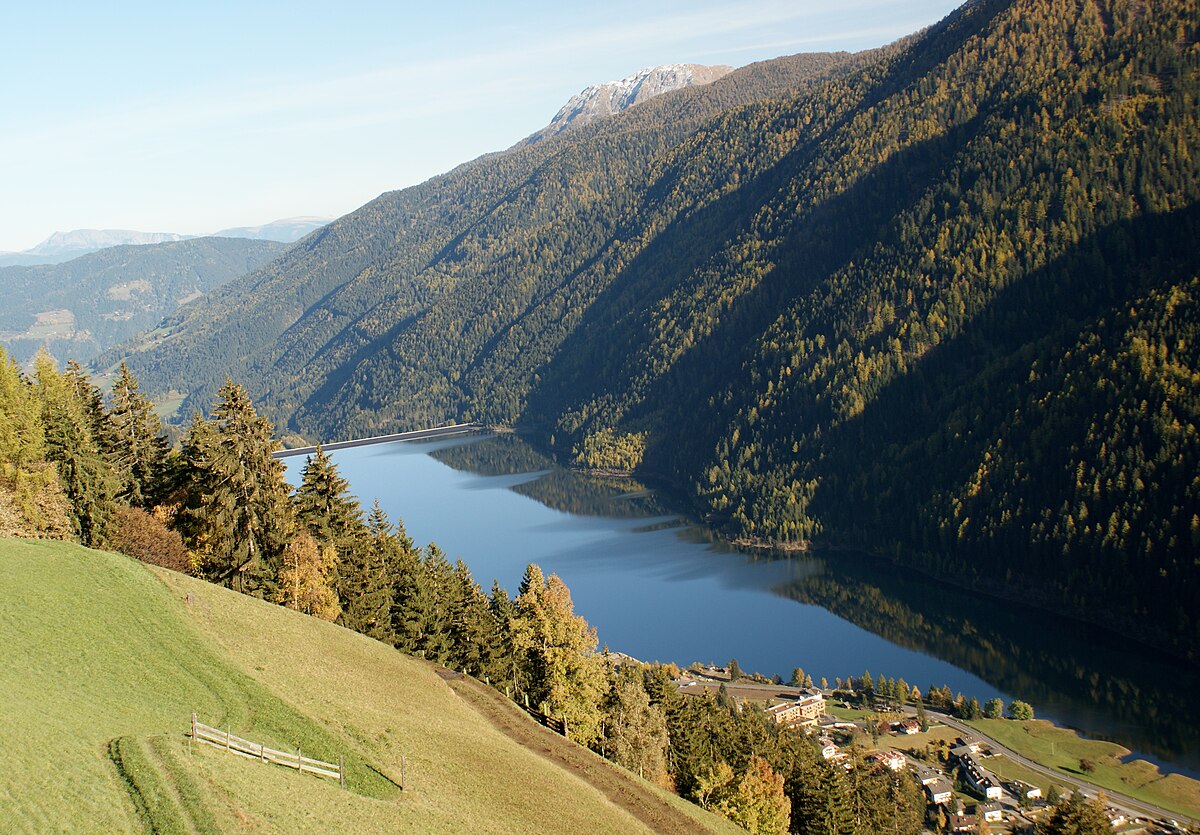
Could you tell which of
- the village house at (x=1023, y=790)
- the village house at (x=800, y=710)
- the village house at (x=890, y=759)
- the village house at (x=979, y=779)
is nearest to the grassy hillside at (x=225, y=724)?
the village house at (x=890, y=759)

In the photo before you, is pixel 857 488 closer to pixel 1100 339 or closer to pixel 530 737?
pixel 1100 339

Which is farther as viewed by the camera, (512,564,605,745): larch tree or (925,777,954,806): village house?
(925,777,954,806): village house

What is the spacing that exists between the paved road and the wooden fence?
70930 millimetres

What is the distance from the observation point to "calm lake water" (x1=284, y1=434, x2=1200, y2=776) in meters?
105

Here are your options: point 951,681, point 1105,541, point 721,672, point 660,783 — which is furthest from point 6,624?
point 1105,541

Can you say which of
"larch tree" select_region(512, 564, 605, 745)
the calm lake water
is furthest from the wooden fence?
the calm lake water

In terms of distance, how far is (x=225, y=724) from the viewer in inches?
1404

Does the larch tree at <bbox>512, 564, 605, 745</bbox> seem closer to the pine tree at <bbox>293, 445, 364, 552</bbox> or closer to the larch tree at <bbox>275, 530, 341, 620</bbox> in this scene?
the larch tree at <bbox>275, 530, 341, 620</bbox>

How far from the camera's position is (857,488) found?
183250mm

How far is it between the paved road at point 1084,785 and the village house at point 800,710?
1284cm

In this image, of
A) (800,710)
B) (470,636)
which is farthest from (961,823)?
(470,636)

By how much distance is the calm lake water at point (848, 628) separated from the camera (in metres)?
105

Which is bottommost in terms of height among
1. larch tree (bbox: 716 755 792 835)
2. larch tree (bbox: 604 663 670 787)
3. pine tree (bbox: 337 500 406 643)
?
larch tree (bbox: 716 755 792 835)

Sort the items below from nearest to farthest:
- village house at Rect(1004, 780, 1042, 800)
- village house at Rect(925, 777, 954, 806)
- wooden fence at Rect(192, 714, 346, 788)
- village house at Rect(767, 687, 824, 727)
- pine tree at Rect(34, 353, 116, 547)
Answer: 1. wooden fence at Rect(192, 714, 346, 788)
2. pine tree at Rect(34, 353, 116, 547)
3. village house at Rect(925, 777, 954, 806)
4. village house at Rect(1004, 780, 1042, 800)
5. village house at Rect(767, 687, 824, 727)
